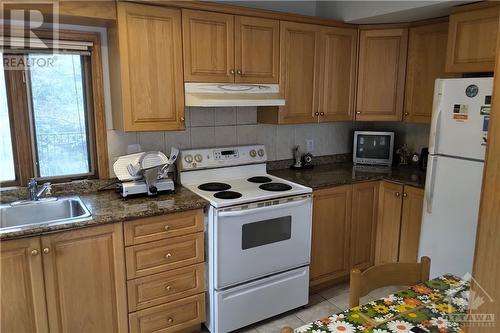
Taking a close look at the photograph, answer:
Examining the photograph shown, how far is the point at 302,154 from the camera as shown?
336 centimetres

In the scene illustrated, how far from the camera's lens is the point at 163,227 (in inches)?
84.9

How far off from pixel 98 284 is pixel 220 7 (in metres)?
1.84

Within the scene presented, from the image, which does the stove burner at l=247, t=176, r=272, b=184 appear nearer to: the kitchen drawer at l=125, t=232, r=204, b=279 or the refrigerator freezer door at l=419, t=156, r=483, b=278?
the kitchen drawer at l=125, t=232, r=204, b=279

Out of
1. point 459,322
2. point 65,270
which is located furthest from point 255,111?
point 459,322

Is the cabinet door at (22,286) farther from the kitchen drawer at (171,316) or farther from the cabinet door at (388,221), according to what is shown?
the cabinet door at (388,221)

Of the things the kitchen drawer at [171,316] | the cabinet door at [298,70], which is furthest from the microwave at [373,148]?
the kitchen drawer at [171,316]

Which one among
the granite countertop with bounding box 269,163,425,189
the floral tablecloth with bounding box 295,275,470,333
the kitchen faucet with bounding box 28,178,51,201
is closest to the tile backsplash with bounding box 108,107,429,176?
the granite countertop with bounding box 269,163,425,189

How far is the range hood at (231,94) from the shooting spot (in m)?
2.41

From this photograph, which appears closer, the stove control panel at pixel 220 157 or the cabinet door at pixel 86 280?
the cabinet door at pixel 86 280

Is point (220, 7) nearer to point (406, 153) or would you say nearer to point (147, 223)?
point (147, 223)

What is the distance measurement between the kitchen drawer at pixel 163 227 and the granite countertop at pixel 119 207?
0.04 metres

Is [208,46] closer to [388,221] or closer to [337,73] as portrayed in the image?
[337,73]

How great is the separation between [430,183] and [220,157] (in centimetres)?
148

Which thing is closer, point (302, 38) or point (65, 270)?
point (65, 270)
